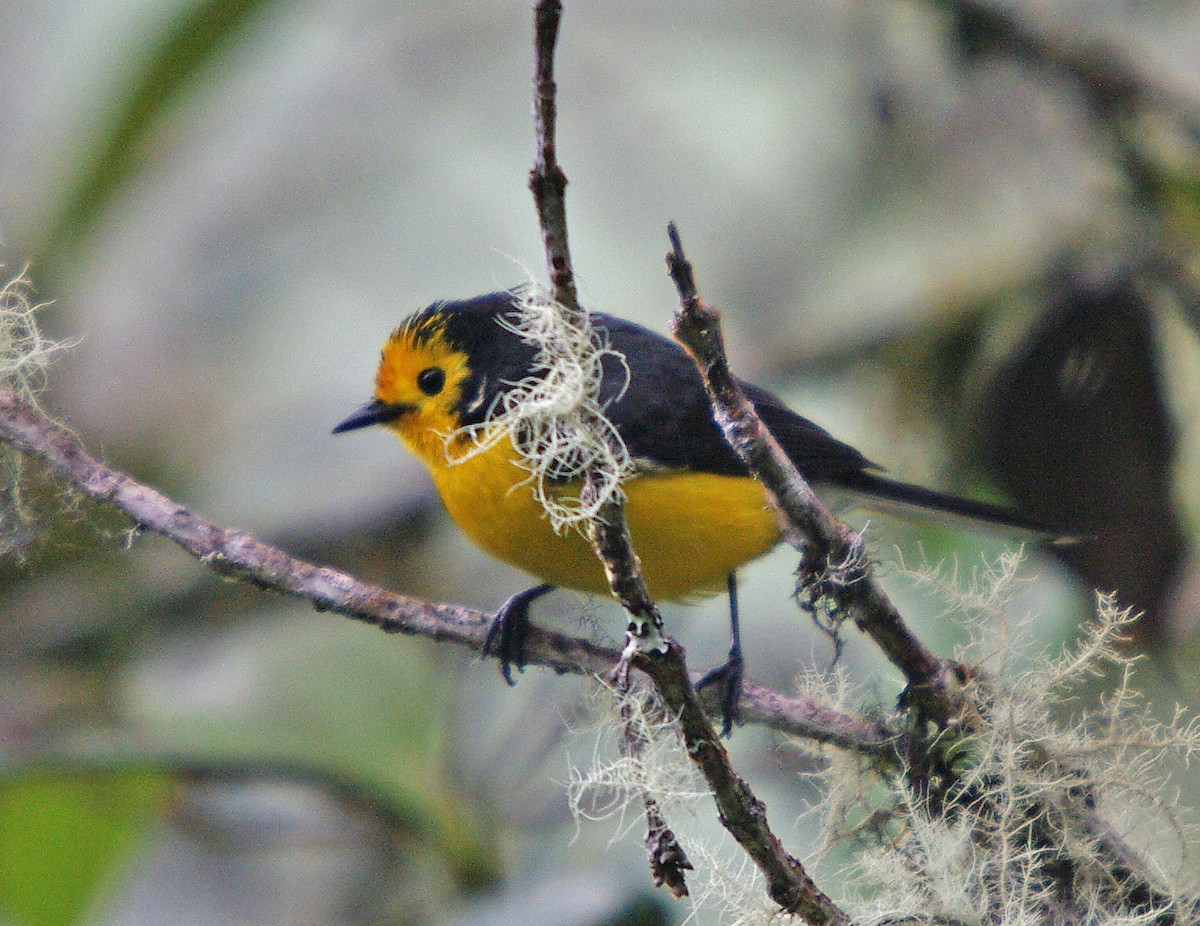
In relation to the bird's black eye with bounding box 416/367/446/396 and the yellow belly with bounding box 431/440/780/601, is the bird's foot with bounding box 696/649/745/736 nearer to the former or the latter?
the yellow belly with bounding box 431/440/780/601

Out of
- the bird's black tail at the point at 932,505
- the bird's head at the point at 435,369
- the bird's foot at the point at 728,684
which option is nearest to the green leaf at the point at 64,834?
the bird's head at the point at 435,369

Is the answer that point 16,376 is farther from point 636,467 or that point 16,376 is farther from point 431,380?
point 431,380

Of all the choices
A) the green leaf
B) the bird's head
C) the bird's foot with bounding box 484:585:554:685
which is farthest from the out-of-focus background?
→ the bird's head

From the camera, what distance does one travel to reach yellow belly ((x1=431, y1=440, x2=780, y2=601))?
193 centimetres

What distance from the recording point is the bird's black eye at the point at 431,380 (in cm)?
230

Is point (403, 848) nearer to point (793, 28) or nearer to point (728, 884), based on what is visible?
point (728, 884)

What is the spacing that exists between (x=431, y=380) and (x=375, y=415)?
5.1 inches

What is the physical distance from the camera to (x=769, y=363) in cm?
321

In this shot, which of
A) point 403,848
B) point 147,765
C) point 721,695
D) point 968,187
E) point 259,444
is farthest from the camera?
point 259,444

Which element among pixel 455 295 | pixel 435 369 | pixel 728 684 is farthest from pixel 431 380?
pixel 455 295

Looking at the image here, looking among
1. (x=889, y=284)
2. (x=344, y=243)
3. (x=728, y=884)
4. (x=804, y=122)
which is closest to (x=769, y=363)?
(x=889, y=284)

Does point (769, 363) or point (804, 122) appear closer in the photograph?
point (769, 363)

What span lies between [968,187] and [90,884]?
2760mm

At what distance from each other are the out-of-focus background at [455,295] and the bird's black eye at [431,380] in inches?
19.8
